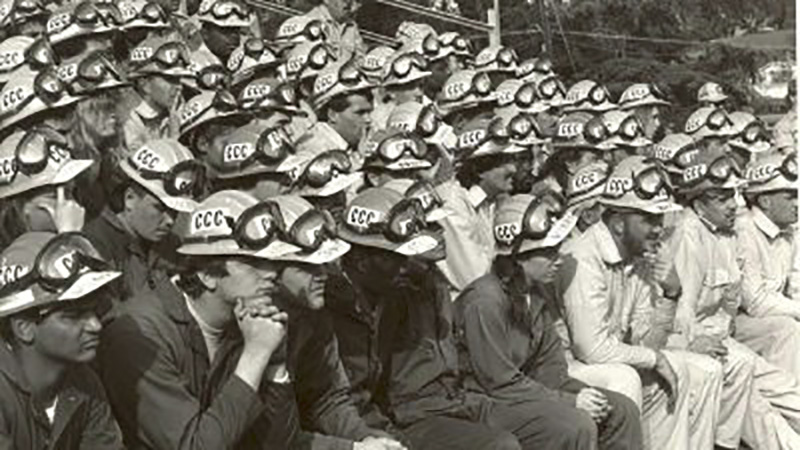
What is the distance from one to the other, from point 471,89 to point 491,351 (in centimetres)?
347

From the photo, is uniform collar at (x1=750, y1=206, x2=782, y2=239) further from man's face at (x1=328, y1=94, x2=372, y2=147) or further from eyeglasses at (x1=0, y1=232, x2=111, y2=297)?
eyeglasses at (x1=0, y1=232, x2=111, y2=297)

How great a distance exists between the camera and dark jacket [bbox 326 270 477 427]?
6.46m

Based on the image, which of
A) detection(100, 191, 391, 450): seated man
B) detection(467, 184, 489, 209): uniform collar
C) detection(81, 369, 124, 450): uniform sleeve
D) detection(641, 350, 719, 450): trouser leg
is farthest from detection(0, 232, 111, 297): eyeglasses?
detection(641, 350, 719, 450): trouser leg

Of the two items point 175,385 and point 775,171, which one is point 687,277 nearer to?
point 775,171

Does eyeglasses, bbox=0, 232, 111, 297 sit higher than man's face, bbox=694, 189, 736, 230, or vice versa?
eyeglasses, bbox=0, 232, 111, 297

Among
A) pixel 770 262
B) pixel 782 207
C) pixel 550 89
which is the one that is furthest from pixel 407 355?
pixel 550 89

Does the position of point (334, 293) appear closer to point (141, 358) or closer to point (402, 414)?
point (402, 414)

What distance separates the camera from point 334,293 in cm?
634

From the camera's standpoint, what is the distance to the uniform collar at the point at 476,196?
8.39m

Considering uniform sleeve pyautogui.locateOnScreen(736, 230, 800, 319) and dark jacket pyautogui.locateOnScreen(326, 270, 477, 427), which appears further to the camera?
uniform sleeve pyautogui.locateOnScreen(736, 230, 800, 319)

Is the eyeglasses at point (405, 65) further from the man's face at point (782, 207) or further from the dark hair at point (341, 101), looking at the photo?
the man's face at point (782, 207)

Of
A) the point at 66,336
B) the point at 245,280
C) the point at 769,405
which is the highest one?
the point at 66,336

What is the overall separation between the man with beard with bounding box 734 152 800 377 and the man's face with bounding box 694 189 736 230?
34cm

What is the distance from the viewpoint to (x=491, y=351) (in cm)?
698
